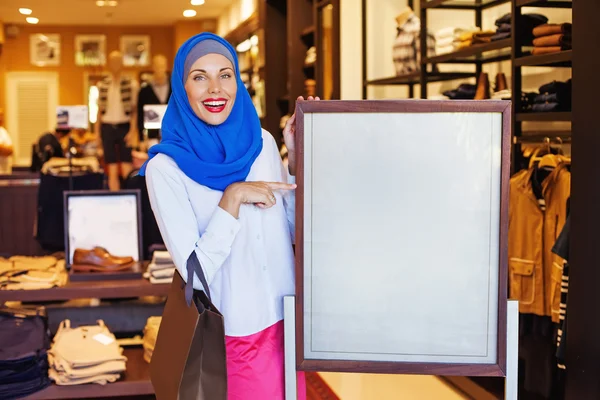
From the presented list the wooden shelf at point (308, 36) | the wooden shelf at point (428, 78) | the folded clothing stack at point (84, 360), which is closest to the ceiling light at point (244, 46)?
the wooden shelf at point (308, 36)

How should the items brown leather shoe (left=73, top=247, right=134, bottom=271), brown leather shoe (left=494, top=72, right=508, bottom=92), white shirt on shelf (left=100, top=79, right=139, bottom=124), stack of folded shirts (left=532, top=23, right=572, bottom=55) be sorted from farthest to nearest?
1. white shirt on shelf (left=100, top=79, right=139, bottom=124)
2. brown leather shoe (left=494, top=72, right=508, bottom=92)
3. brown leather shoe (left=73, top=247, right=134, bottom=271)
4. stack of folded shirts (left=532, top=23, right=572, bottom=55)

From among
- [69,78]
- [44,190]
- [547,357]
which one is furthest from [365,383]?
[69,78]

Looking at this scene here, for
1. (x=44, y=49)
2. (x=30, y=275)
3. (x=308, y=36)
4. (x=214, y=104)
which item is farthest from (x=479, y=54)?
(x=44, y=49)

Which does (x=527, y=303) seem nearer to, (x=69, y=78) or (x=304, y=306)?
(x=304, y=306)

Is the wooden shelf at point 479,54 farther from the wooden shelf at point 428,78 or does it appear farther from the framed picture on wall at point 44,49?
the framed picture on wall at point 44,49

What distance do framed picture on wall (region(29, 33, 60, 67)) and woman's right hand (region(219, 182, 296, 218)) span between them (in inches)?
587

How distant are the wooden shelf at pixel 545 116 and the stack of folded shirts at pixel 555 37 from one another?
0.27m

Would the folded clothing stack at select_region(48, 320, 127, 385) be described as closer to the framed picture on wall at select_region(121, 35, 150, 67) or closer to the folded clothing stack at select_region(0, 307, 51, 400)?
the folded clothing stack at select_region(0, 307, 51, 400)

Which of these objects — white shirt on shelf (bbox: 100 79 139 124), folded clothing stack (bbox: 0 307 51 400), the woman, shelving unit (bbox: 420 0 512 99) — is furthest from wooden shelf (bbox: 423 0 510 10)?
white shirt on shelf (bbox: 100 79 139 124)

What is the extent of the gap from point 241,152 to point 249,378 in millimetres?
535

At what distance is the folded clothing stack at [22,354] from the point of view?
305cm

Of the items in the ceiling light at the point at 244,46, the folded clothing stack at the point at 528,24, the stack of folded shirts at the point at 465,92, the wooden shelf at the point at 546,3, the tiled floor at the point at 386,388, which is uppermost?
the ceiling light at the point at 244,46

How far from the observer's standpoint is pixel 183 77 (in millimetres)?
1924

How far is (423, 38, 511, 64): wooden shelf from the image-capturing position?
12.7 ft
